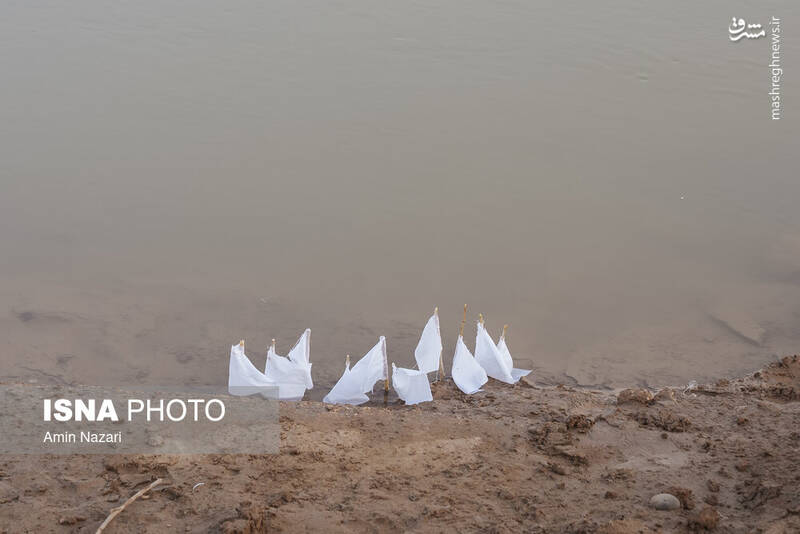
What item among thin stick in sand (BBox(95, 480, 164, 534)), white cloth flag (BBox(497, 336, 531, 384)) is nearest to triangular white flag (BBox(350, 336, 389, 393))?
white cloth flag (BBox(497, 336, 531, 384))

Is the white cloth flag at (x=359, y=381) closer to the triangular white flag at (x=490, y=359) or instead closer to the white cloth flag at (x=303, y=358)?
the white cloth flag at (x=303, y=358)

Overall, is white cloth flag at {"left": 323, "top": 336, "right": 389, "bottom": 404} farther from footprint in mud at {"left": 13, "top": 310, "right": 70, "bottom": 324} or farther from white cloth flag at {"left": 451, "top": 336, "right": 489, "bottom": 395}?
footprint in mud at {"left": 13, "top": 310, "right": 70, "bottom": 324}

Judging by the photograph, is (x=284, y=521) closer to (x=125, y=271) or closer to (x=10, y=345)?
(x=10, y=345)

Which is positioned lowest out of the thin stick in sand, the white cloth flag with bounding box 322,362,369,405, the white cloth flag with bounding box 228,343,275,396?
the thin stick in sand

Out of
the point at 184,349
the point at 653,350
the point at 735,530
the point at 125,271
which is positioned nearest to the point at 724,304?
the point at 653,350

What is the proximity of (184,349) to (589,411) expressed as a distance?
14.1ft

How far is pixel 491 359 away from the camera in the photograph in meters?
8.02

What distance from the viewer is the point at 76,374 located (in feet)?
27.7

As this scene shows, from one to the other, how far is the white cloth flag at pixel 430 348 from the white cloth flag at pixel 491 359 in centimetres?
38

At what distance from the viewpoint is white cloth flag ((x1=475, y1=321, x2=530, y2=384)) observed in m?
7.98

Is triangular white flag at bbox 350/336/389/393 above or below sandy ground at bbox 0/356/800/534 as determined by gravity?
above

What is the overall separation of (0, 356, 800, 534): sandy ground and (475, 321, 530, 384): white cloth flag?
102 cm

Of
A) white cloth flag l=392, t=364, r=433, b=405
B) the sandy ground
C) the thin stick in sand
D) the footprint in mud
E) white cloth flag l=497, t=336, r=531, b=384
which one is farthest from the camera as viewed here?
the footprint in mud

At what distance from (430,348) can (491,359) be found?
584 millimetres
